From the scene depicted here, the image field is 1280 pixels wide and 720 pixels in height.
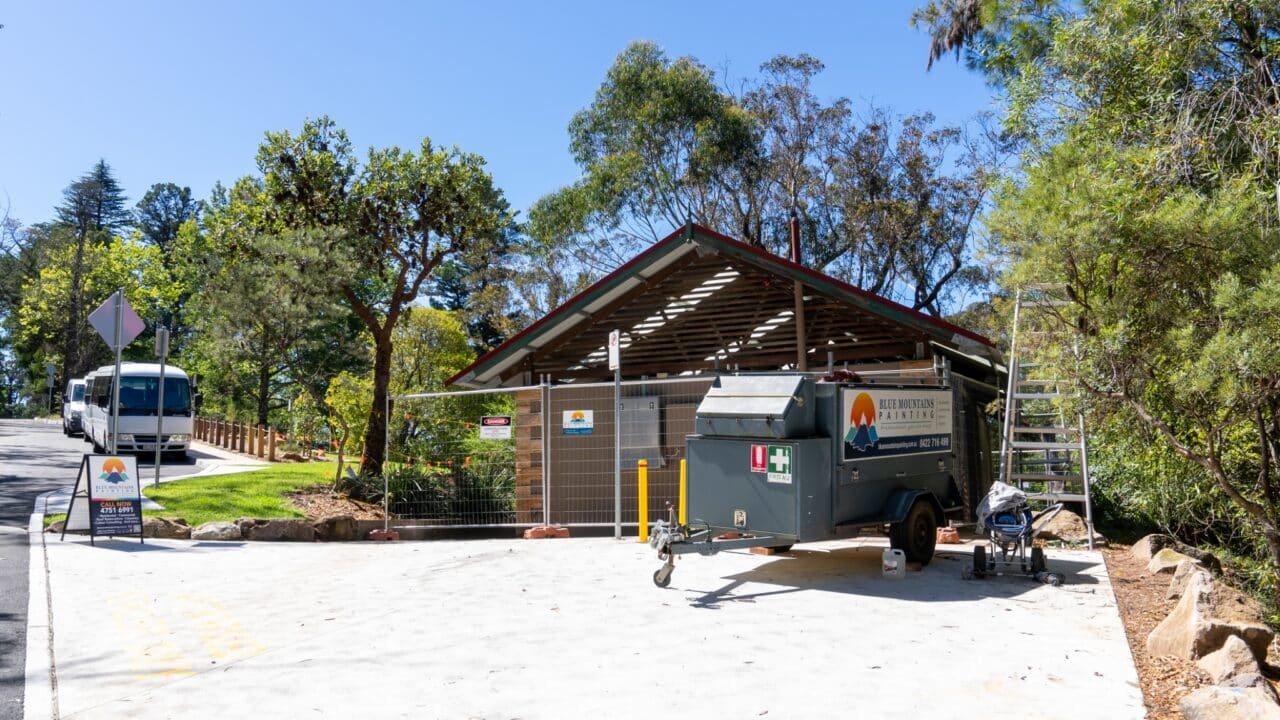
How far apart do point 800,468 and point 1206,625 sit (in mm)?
3420

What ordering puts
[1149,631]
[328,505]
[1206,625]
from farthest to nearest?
[328,505], [1149,631], [1206,625]

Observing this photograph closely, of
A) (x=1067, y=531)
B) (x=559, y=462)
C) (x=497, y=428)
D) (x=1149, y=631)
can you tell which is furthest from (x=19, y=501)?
(x=1149, y=631)

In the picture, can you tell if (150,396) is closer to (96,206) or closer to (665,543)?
(665,543)

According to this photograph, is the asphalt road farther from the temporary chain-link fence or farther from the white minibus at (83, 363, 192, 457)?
the temporary chain-link fence

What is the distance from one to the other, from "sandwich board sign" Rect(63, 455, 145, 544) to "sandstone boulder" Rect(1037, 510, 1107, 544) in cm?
1155

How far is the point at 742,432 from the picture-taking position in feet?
29.2

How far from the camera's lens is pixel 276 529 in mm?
13398

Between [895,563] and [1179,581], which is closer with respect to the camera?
[1179,581]

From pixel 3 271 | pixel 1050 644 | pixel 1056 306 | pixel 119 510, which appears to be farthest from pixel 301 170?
pixel 3 271

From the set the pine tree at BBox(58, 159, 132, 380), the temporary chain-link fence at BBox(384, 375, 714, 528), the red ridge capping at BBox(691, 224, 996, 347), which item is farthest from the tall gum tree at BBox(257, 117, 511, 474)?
the pine tree at BBox(58, 159, 132, 380)

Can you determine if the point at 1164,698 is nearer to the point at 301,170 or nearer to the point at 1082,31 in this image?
the point at 1082,31

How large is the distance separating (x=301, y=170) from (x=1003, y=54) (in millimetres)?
15936

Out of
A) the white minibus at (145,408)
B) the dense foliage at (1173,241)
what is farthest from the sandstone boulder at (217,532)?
the white minibus at (145,408)

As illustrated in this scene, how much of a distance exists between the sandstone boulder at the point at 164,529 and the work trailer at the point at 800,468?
7.65 m
